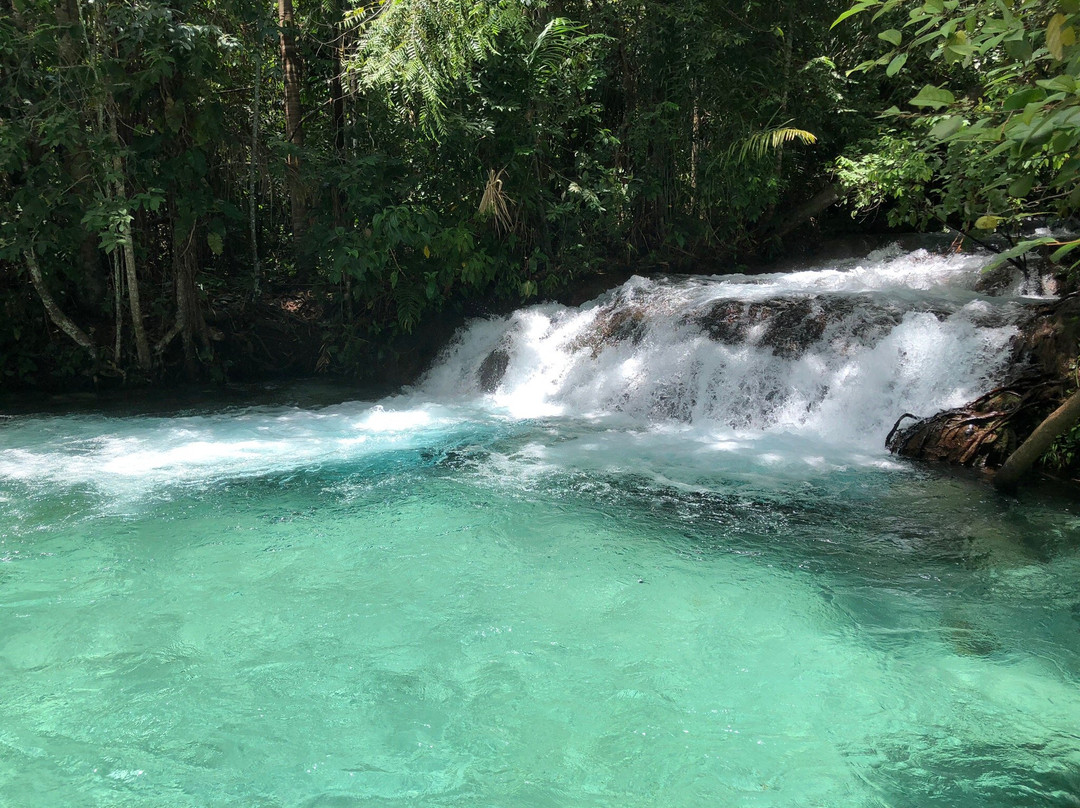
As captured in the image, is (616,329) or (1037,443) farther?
(616,329)

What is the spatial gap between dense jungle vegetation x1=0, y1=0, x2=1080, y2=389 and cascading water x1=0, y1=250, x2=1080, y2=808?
231cm

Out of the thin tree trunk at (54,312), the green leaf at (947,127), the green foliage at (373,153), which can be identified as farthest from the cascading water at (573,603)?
the green foliage at (373,153)

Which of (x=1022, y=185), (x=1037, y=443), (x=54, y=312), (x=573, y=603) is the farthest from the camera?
(x=54, y=312)

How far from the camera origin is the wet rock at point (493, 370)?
9938 mm

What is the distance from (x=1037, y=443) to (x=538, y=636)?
3.62m

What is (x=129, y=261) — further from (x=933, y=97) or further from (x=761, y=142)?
(x=933, y=97)

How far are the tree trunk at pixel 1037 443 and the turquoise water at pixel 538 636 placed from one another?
190 mm

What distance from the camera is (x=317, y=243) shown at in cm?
973

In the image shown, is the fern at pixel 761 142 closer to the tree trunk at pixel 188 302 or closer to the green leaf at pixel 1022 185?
the tree trunk at pixel 188 302

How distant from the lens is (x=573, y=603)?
14.1ft

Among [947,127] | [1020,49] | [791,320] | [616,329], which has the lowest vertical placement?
[616,329]

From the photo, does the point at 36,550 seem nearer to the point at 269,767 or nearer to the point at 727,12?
the point at 269,767

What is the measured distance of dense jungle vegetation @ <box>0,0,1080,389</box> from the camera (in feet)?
27.8

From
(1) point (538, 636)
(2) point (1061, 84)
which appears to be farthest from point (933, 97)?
(1) point (538, 636)
